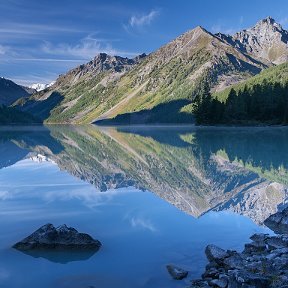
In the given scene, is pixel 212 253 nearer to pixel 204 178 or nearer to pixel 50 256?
pixel 50 256

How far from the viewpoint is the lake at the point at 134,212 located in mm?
13970

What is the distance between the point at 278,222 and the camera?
19.8 metres

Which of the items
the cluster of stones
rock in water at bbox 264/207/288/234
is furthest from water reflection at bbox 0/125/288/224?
the cluster of stones

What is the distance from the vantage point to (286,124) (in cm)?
14200

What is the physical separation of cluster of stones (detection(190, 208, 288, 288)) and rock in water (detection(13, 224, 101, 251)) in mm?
4872

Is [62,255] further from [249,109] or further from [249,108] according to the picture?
[249,108]

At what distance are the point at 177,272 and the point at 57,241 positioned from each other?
5517 mm

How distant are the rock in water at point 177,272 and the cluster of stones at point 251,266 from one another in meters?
0.54

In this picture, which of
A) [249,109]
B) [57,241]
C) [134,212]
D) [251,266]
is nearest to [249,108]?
[249,109]

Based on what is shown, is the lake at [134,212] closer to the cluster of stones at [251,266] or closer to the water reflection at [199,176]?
the water reflection at [199,176]

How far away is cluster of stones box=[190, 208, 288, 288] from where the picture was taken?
11539mm

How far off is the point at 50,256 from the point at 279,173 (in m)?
25.8

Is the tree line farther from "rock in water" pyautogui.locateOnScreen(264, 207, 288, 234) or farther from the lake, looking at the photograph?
"rock in water" pyautogui.locateOnScreen(264, 207, 288, 234)

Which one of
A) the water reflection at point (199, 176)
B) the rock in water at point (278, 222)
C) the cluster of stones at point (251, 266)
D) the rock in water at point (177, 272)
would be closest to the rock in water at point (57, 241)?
the rock in water at point (177, 272)
